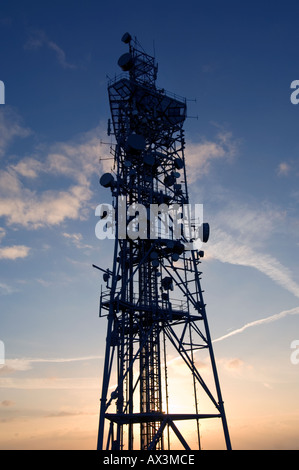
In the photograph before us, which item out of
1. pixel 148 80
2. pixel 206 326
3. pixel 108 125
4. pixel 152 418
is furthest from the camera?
pixel 148 80

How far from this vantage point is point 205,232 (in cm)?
3491

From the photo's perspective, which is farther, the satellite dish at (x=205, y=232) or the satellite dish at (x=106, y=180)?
the satellite dish at (x=205, y=232)

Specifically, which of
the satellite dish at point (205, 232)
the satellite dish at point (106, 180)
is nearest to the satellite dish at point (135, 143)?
the satellite dish at point (106, 180)

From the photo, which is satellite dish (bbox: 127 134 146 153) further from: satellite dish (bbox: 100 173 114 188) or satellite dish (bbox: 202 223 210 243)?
satellite dish (bbox: 202 223 210 243)

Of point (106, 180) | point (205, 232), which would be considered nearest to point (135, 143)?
point (106, 180)

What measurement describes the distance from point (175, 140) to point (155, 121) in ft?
9.45

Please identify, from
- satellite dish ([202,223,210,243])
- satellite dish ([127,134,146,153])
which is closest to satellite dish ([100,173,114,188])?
satellite dish ([127,134,146,153])

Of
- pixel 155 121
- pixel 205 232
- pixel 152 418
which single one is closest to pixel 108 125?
pixel 155 121

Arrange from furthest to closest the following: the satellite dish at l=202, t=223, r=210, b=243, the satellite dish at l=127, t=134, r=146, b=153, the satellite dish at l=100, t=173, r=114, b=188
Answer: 1. the satellite dish at l=202, t=223, r=210, b=243
2. the satellite dish at l=127, t=134, r=146, b=153
3. the satellite dish at l=100, t=173, r=114, b=188

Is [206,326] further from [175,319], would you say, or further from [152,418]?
[152,418]

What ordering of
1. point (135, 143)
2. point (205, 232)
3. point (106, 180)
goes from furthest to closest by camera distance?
point (205, 232) → point (135, 143) → point (106, 180)

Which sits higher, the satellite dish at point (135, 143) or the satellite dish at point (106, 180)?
the satellite dish at point (135, 143)

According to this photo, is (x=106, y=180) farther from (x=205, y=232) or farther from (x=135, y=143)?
(x=205, y=232)

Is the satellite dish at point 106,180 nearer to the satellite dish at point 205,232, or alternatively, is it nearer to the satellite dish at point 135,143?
the satellite dish at point 135,143
